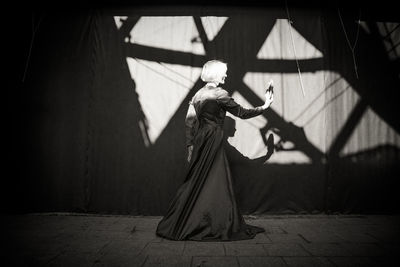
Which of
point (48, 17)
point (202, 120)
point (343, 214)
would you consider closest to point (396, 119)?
point (343, 214)

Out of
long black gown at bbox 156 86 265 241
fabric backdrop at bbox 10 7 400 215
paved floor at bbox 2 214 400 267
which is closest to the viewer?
paved floor at bbox 2 214 400 267

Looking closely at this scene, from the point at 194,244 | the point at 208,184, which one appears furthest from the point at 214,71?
the point at 194,244

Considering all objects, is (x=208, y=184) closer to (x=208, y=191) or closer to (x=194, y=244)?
(x=208, y=191)

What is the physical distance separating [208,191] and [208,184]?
2.7 inches

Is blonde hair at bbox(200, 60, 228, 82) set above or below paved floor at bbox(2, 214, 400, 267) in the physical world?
above

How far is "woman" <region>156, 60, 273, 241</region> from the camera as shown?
269cm

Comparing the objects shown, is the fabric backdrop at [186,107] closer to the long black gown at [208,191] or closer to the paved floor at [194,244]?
the paved floor at [194,244]

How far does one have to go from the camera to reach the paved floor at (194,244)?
2.21 m

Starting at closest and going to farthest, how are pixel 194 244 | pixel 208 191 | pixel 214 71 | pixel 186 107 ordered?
pixel 194 244 < pixel 208 191 < pixel 214 71 < pixel 186 107

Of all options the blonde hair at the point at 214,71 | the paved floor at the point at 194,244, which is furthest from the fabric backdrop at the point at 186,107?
the blonde hair at the point at 214,71

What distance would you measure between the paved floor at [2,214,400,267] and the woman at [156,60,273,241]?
0.12 m

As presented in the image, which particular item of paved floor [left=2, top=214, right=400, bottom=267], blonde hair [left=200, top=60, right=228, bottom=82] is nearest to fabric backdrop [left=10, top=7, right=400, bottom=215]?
paved floor [left=2, top=214, right=400, bottom=267]

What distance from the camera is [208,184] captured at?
9.11ft

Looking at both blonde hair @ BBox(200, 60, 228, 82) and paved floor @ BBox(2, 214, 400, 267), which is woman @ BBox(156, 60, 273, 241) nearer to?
blonde hair @ BBox(200, 60, 228, 82)
